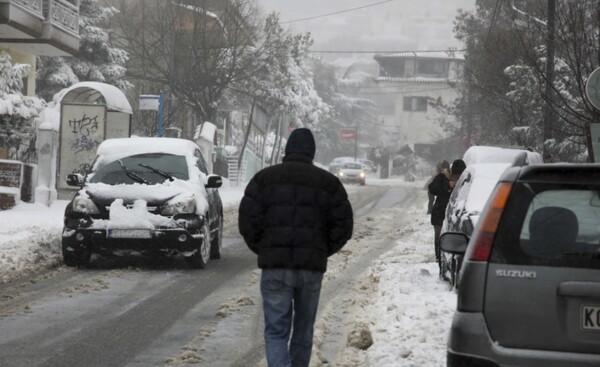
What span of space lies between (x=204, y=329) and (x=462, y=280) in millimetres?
5077

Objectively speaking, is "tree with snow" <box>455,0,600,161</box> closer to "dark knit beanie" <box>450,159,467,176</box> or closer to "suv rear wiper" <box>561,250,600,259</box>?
"dark knit beanie" <box>450,159,467,176</box>

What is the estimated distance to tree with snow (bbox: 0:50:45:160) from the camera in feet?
86.9

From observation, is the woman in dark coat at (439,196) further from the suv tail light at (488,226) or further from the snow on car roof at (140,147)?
the suv tail light at (488,226)

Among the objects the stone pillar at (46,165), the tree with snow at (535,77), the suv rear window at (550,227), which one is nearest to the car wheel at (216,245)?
the tree with snow at (535,77)

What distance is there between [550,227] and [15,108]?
2254cm

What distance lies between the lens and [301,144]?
705cm

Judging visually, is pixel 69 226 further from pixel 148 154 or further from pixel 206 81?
pixel 206 81

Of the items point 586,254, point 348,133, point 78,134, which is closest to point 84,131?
point 78,134

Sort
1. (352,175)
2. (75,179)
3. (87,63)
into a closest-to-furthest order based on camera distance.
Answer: (75,179) → (87,63) → (352,175)

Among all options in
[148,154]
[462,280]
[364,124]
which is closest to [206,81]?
[148,154]

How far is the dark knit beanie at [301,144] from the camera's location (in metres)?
7.05

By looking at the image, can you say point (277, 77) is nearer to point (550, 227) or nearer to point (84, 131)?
point (84, 131)

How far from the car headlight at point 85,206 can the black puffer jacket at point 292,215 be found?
8694 mm

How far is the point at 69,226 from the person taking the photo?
15.3m
